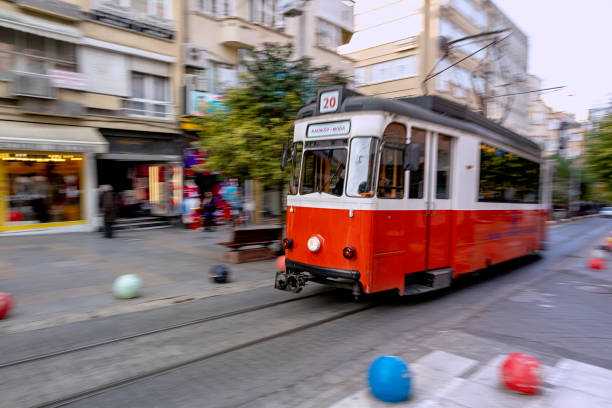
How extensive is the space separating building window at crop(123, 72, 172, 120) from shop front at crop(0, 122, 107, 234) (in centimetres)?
215

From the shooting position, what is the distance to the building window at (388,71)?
92.7 feet

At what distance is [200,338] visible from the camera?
5.28 metres

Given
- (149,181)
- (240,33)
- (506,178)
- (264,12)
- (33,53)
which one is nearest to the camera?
(506,178)

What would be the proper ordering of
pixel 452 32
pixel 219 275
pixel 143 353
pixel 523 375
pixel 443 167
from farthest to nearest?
pixel 452 32, pixel 219 275, pixel 443 167, pixel 143 353, pixel 523 375

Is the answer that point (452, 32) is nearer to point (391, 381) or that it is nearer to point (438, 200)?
point (438, 200)

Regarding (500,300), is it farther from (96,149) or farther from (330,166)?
(96,149)

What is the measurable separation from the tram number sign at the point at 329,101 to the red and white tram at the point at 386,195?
0.02m

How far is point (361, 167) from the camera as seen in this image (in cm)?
597

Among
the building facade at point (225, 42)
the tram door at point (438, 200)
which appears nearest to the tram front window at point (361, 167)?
the tram door at point (438, 200)

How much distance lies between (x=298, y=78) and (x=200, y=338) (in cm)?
778

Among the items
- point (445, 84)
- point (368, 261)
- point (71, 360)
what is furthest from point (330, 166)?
point (445, 84)

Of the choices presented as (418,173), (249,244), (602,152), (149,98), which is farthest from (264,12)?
(418,173)

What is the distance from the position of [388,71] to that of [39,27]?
2231 cm

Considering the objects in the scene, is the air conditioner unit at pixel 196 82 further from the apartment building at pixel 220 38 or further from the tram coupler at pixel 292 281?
the tram coupler at pixel 292 281
